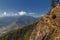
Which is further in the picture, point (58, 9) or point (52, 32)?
point (58, 9)

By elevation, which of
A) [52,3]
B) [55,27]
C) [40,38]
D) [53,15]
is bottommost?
[40,38]

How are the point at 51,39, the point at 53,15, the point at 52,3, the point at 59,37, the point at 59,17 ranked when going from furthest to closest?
the point at 52,3 < the point at 53,15 < the point at 59,17 < the point at 51,39 < the point at 59,37

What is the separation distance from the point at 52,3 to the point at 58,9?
169 feet

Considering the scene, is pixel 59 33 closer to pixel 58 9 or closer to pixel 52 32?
pixel 52 32

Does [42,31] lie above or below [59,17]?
below

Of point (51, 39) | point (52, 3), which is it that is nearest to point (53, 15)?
point (51, 39)

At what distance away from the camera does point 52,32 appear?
5788 centimetres

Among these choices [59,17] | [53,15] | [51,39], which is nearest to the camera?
[51,39]

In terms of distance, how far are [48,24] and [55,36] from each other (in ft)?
31.9

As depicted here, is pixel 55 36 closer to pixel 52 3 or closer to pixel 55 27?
pixel 55 27

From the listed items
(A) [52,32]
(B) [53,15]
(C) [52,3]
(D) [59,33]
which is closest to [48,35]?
(A) [52,32]

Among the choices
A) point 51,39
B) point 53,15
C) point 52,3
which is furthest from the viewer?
point 52,3

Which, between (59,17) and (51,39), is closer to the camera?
(51,39)

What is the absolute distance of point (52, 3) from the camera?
391ft
